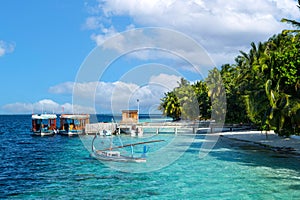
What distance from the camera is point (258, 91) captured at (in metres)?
26.6

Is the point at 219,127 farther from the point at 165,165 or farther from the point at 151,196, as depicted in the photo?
the point at 151,196

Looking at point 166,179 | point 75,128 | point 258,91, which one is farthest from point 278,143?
point 75,128

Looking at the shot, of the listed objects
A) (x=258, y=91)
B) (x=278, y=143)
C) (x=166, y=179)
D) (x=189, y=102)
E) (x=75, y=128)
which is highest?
(x=189, y=102)

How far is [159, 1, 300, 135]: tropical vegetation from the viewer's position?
76.8 feet

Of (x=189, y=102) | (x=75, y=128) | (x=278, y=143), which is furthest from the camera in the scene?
(x=189, y=102)

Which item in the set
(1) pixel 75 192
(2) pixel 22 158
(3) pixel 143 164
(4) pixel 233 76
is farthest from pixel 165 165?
(4) pixel 233 76

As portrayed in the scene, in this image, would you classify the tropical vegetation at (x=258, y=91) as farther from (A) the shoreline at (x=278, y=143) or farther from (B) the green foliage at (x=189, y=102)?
(A) the shoreline at (x=278, y=143)

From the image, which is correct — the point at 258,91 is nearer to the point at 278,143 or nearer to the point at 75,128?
the point at 278,143

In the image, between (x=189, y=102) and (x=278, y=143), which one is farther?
(x=189, y=102)

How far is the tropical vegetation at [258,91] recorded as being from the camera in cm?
2342

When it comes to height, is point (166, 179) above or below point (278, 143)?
below

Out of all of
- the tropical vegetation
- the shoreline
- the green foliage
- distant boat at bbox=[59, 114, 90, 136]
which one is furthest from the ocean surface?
the green foliage

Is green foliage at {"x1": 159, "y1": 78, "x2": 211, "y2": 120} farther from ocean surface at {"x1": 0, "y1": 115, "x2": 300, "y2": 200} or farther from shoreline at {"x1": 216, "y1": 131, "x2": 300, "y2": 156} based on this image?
ocean surface at {"x1": 0, "y1": 115, "x2": 300, "y2": 200}

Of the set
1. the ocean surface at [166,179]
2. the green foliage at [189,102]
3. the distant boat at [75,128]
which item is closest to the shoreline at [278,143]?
the ocean surface at [166,179]
